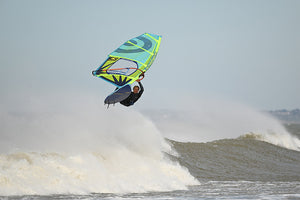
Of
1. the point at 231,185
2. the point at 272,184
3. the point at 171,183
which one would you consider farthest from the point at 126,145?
the point at 272,184

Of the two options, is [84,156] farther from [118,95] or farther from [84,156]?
[118,95]

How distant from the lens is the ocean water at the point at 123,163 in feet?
30.9

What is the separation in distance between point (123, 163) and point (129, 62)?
2.90 metres

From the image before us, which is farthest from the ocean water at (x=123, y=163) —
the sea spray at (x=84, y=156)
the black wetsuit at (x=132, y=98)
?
the black wetsuit at (x=132, y=98)

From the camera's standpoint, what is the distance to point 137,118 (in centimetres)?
1544

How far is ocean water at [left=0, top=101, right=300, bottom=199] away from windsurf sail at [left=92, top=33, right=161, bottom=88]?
→ 2385mm

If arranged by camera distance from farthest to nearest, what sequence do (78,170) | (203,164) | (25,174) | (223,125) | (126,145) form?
(223,125)
(203,164)
(126,145)
(78,170)
(25,174)

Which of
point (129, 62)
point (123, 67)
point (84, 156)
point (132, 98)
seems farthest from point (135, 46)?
point (84, 156)

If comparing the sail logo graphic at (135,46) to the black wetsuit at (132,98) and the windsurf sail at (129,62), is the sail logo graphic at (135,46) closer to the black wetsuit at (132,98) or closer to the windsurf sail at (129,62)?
the windsurf sail at (129,62)

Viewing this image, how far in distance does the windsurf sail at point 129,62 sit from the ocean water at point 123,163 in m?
2.38

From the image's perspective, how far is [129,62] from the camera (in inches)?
410

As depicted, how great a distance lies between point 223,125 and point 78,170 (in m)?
16.6

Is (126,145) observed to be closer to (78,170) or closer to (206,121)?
(78,170)

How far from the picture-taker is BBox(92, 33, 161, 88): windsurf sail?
995 cm
